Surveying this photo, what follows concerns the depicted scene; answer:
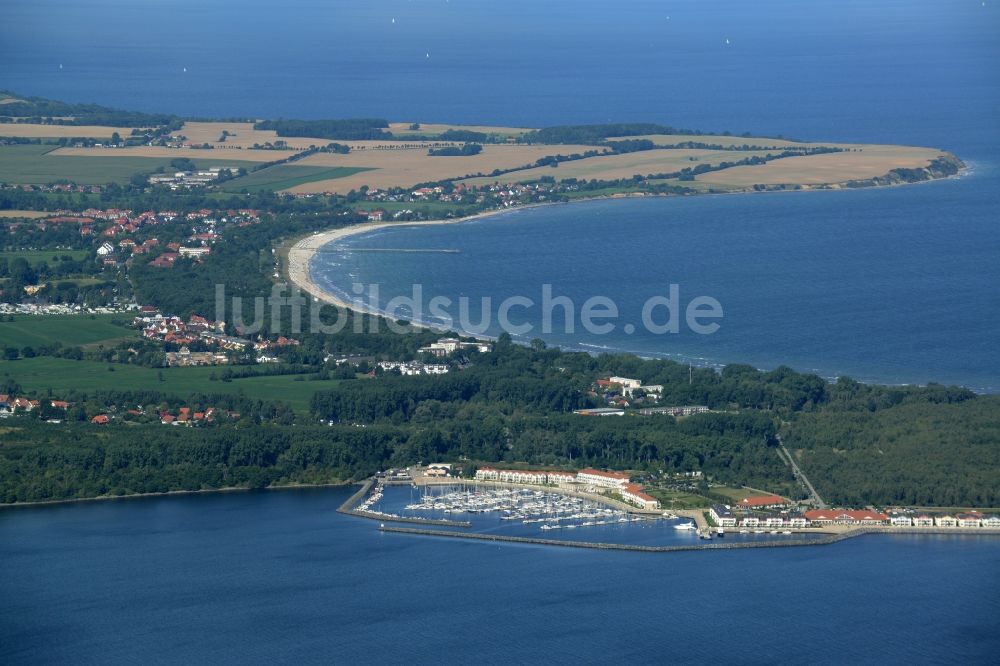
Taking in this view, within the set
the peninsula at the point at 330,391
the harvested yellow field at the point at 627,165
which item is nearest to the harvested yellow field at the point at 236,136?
the peninsula at the point at 330,391

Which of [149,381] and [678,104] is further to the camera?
[678,104]

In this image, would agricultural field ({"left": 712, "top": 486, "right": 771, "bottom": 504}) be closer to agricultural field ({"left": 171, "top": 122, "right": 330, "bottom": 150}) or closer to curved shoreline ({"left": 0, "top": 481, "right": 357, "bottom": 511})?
curved shoreline ({"left": 0, "top": 481, "right": 357, "bottom": 511})

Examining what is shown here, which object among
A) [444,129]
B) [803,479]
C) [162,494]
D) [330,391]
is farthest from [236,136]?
[803,479]

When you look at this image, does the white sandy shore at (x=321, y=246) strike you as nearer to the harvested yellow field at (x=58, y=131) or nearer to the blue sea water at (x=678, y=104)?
the blue sea water at (x=678, y=104)

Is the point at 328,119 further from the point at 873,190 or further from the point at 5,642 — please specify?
the point at 5,642

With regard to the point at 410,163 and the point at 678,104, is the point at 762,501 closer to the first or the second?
the point at 410,163

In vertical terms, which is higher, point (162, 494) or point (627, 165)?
point (627, 165)

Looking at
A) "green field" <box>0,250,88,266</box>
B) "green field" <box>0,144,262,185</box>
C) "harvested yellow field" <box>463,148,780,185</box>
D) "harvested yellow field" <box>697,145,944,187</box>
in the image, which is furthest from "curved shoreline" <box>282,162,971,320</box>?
"green field" <box>0,144,262,185</box>
